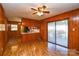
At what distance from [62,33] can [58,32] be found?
0.47 meters

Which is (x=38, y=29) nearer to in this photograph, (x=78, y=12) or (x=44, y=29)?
(x=44, y=29)

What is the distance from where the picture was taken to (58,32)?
22.3 feet

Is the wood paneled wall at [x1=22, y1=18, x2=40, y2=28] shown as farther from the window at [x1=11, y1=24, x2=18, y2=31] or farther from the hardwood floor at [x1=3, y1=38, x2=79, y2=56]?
the window at [x1=11, y1=24, x2=18, y2=31]

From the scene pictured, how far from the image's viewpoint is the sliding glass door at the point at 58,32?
5969mm

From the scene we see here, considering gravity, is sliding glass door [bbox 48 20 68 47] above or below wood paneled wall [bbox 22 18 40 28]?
below

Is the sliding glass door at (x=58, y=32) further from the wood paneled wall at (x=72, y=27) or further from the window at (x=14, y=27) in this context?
the window at (x=14, y=27)

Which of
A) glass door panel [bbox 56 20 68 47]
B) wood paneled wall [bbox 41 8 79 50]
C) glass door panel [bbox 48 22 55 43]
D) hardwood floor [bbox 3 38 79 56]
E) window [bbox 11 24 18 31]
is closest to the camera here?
hardwood floor [bbox 3 38 79 56]

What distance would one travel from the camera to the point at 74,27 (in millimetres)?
4996

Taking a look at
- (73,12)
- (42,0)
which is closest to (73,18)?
(73,12)

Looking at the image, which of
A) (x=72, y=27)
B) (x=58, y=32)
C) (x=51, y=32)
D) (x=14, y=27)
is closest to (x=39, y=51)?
(x=72, y=27)

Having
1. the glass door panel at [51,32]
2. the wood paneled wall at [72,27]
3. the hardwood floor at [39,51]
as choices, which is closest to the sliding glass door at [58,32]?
the glass door panel at [51,32]

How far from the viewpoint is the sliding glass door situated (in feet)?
19.6

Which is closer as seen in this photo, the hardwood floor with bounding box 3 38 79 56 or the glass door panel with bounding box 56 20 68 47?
the hardwood floor with bounding box 3 38 79 56

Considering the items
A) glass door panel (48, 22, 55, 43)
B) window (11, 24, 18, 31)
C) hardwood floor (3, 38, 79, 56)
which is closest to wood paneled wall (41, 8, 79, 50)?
hardwood floor (3, 38, 79, 56)
